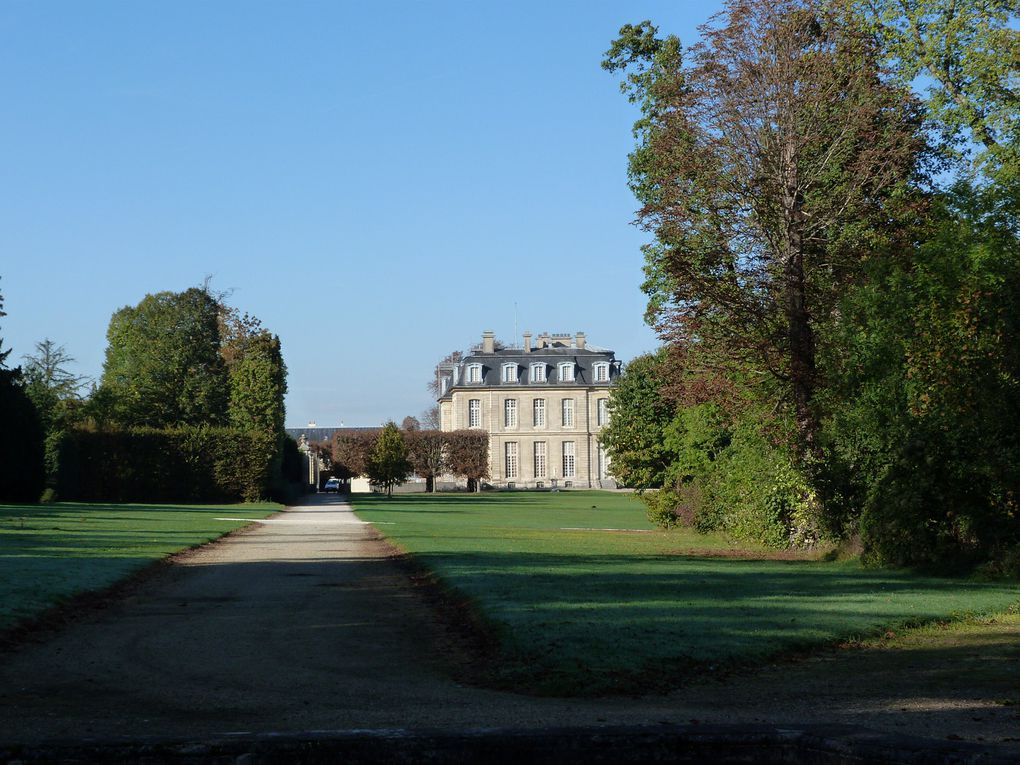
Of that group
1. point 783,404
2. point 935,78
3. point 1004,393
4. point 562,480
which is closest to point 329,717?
point 1004,393

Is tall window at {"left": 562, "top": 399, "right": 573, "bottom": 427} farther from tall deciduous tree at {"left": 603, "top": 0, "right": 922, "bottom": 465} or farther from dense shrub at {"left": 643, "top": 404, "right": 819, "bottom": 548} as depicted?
tall deciduous tree at {"left": 603, "top": 0, "right": 922, "bottom": 465}

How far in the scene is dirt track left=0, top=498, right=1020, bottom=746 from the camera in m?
6.43

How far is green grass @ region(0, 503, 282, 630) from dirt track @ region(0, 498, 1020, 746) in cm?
94

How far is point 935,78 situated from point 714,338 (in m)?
6.98

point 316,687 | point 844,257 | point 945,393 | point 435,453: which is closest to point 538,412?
point 435,453

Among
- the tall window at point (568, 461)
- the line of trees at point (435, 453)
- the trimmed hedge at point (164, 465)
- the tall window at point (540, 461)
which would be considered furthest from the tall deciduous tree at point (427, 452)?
the trimmed hedge at point (164, 465)

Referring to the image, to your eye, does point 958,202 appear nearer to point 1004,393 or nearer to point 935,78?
point 1004,393

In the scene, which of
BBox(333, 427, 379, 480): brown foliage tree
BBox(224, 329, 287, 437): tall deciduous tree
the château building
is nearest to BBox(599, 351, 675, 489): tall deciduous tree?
BBox(224, 329, 287, 437): tall deciduous tree

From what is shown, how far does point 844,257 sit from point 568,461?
80644 mm

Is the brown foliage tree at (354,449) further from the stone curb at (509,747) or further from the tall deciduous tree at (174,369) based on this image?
the stone curb at (509,747)

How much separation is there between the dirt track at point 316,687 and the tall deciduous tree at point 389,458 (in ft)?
187

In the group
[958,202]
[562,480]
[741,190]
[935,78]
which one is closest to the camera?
[958,202]

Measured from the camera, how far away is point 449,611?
475 inches

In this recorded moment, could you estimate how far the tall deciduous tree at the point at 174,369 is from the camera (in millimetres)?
65562
